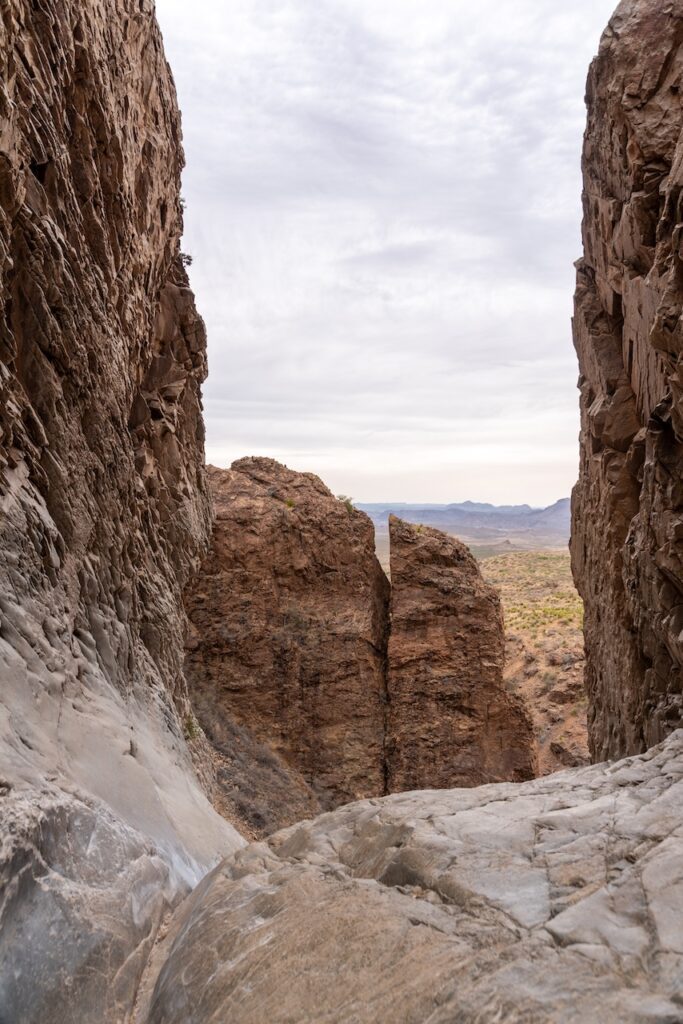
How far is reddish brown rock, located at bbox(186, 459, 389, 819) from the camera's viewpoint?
77.1ft

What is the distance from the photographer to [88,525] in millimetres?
9828

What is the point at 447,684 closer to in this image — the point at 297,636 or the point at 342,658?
the point at 342,658

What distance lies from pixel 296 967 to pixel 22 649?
422 centimetres

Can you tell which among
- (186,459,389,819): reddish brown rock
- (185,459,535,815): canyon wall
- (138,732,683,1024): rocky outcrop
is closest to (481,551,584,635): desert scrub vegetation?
(185,459,535,815): canyon wall

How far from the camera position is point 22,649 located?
23.5ft

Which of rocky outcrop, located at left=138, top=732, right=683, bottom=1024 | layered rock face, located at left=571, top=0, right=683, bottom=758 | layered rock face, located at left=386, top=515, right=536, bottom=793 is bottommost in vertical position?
layered rock face, located at left=386, top=515, right=536, bottom=793

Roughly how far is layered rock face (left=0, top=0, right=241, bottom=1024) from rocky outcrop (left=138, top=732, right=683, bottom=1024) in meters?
0.85

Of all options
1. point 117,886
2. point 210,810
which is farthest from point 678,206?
point 210,810

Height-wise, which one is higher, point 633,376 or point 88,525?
point 633,376

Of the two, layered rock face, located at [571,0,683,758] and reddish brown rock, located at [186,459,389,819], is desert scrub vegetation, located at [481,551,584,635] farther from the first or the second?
layered rock face, located at [571,0,683,758]

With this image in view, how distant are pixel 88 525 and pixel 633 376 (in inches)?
387

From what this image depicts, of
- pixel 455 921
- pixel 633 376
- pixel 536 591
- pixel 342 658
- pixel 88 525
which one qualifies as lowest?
pixel 536 591

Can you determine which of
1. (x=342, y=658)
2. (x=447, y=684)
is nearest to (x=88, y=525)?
(x=342, y=658)

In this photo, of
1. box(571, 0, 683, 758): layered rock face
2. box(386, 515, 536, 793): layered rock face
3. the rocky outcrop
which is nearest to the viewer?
the rocky outcrop
